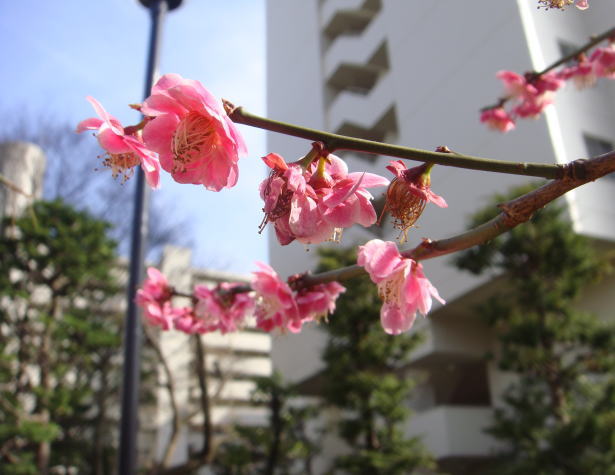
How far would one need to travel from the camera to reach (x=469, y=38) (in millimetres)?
5336

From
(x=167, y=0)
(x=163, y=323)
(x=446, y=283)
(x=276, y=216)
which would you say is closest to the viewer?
(x=276, y=216)

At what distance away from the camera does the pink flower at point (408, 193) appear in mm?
685

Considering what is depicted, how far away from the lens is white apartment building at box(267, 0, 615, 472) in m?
3.31

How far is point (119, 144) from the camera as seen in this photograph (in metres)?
0.71

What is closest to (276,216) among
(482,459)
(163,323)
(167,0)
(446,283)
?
(163,323)

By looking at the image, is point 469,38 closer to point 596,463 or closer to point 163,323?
point 596,463

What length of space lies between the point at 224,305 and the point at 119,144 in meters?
0.70

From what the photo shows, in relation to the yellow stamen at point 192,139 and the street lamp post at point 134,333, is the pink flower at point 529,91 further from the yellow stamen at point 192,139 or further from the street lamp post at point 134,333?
the yellow stamen at point 192,139

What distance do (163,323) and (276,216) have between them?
0.93 metres

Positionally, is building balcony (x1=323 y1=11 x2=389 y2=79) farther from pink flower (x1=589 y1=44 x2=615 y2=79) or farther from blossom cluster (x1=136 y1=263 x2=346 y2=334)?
blossom cluster (x1=136 y1=263 x2=346 y2=334)

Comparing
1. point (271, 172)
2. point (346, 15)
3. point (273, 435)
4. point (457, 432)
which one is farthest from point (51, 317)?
point (346, 15)

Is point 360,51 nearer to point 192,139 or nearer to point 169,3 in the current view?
point 169,3

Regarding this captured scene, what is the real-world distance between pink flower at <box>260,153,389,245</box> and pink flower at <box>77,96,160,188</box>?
15 centimetres

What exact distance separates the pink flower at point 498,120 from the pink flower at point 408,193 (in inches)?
56.9
